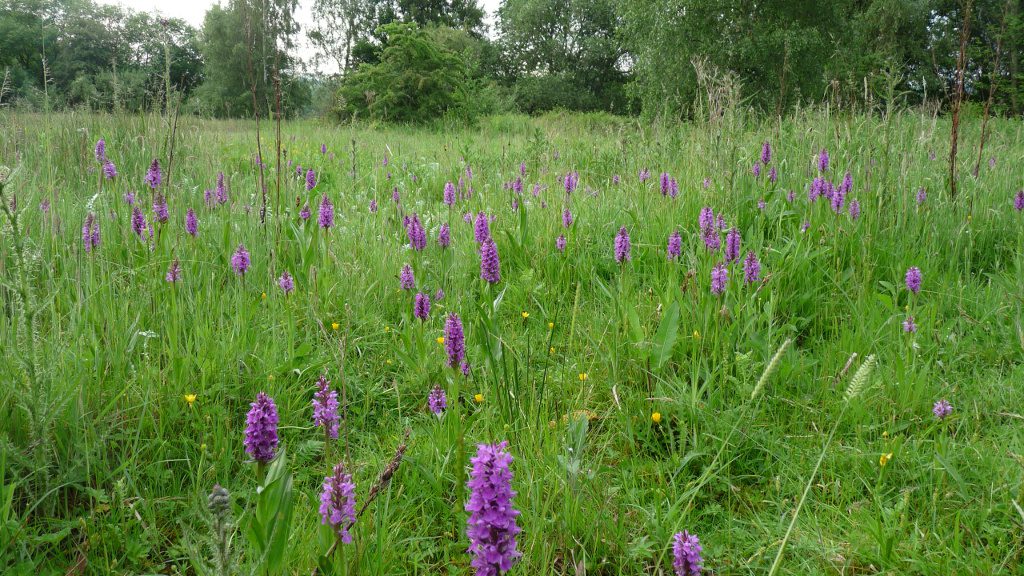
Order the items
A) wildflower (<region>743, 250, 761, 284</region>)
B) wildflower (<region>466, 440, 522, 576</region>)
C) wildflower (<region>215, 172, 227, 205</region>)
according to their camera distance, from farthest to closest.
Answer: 1. wildflower (<region>215, 172, 227, 205</region>)
2. wildflower (<region>743, 250, 761, 284</region>)
3. wildflower (<region>466, 440, 522, 576</region>)

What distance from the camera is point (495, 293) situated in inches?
115

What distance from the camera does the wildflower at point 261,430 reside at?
117 cm

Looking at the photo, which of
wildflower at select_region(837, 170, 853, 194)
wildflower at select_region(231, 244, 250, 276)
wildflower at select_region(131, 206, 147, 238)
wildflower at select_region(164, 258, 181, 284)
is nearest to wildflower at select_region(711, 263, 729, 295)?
wildflower at select_region(837, 170, 853, 194)

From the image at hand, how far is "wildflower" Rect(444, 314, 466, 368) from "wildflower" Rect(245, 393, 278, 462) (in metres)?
0.50

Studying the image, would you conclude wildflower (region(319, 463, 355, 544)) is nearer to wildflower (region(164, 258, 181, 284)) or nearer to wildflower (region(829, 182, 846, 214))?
wildflower (region(164, 258, 181, 284))

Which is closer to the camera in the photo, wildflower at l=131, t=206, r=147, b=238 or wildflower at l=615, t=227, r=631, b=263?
wildflower at l=615, t=227, r=631, b=263

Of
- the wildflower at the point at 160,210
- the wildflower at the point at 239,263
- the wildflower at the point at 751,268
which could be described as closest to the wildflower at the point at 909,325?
the wildflower at the point at 751,268

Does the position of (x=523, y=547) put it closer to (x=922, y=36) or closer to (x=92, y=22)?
(x=922, y=36)

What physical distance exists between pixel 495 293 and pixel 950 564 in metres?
2.02

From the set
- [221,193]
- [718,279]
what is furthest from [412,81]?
[718,279]

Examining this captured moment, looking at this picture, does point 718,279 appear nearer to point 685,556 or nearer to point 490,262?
point 490,262

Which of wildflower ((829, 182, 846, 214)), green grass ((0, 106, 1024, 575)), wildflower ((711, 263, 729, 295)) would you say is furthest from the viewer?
wildflower ((829, 182, 846, 214))

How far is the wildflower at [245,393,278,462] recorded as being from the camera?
3.84 feet

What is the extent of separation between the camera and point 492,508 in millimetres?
917
